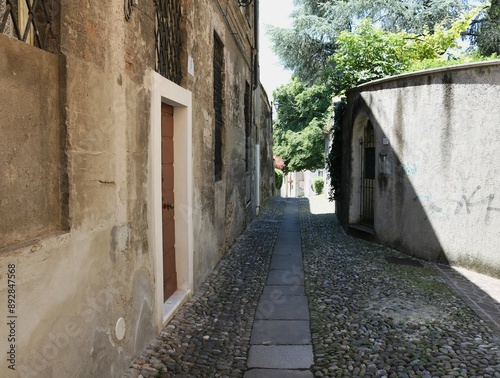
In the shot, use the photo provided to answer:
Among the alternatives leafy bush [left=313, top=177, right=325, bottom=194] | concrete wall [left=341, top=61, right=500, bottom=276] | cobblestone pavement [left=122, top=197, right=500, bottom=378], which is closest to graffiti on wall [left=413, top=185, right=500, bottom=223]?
concrete wall [left=341, top=61, right=500, bottom=276]

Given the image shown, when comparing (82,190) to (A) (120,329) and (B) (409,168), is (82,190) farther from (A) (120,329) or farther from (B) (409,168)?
(B) (409,168)

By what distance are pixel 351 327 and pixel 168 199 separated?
86.3 inches

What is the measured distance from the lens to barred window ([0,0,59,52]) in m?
2.17

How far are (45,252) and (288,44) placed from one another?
59.8 feet

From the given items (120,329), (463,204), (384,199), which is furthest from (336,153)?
(120,329)

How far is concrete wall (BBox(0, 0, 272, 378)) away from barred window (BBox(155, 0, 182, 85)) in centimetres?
23

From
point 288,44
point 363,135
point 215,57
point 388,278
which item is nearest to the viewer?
point 388,278

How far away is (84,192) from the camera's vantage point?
265 cm

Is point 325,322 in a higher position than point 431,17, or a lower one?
lower

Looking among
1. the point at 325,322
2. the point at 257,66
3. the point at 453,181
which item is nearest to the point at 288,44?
the point at 257,66

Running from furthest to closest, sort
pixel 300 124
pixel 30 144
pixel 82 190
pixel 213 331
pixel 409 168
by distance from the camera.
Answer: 1. pixel 300 124
2. pixel 409 168
3. pixel 213 331
4. pixel 82 190
5. pixel 30 144

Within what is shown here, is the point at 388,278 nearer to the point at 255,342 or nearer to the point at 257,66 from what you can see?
the point at 255,342

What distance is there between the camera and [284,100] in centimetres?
2789

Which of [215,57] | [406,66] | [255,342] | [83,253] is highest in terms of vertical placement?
[406,66]
